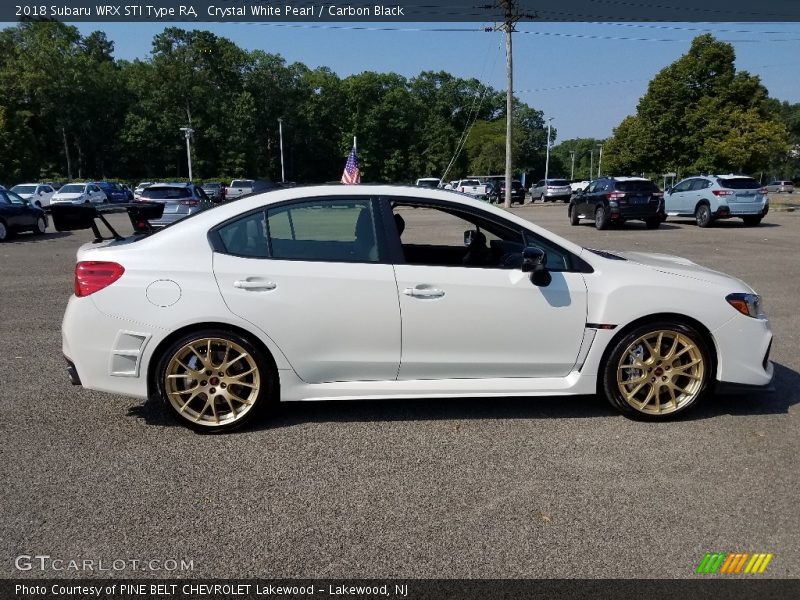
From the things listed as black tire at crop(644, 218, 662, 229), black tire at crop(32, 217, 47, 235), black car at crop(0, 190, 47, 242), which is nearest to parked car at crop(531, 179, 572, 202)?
black tire at crop(644, 218, 662, 229)

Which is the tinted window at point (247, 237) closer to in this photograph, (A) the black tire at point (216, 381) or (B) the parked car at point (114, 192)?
(A) the black tire at point (216, 381)

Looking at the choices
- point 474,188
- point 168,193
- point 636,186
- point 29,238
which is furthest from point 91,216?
point 474,188

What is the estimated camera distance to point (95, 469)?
3594 millimetres

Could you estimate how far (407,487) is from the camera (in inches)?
134

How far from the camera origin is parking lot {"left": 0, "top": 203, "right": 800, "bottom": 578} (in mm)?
2809

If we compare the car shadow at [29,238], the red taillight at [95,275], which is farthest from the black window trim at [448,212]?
the car shadow at [29,238]

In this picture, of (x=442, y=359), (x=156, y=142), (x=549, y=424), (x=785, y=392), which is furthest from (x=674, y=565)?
(x=156, y=142)

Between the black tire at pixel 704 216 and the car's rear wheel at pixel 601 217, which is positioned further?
the black tire at pixel 704 216

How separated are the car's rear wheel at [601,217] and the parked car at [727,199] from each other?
3.47m

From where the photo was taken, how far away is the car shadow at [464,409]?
436 cm

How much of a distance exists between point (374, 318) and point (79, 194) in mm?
36091

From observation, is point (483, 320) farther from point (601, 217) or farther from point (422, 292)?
point (601, 217)

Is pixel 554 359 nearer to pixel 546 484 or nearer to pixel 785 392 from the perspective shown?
pixel 546 484

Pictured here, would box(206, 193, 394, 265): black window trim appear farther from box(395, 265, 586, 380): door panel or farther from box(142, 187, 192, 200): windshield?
box(142, 187, 192, 200): windshield
